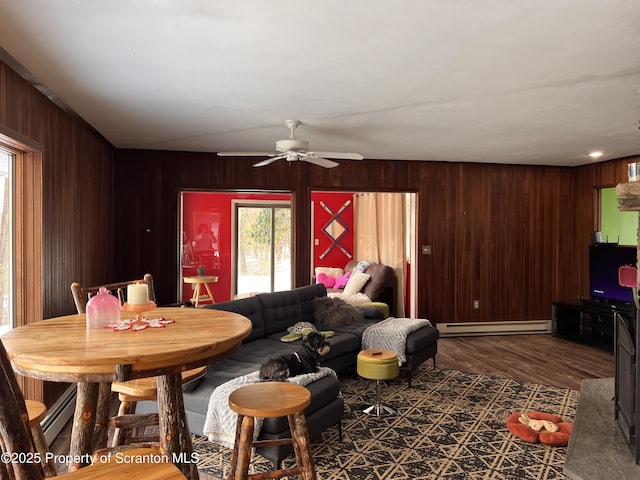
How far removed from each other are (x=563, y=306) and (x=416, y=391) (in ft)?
10.5

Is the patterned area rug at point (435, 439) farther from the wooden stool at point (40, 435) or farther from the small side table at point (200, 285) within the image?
the small side table at point (200, 285)

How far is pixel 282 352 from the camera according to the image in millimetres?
3789

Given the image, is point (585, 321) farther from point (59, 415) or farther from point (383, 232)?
point (59, 415)

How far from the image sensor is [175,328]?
1634 mm

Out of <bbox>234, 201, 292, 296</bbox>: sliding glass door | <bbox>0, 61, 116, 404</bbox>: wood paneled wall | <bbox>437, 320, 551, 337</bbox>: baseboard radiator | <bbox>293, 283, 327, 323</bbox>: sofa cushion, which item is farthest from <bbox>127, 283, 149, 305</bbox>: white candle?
<bbox>234, 201, 292, 296</bbox>: sliding glass door

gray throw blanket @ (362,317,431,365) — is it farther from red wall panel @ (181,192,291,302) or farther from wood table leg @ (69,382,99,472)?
red wall panel @ (181,192,291,302)

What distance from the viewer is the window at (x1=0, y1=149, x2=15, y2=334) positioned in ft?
9.62

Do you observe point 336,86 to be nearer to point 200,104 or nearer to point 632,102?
point 200,104

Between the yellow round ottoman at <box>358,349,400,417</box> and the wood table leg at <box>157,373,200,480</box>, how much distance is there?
1895 mm

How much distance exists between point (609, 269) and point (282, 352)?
4447mm

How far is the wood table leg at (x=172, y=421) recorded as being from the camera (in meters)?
1.74

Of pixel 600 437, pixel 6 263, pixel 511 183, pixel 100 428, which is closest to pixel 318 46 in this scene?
pixel 100 428

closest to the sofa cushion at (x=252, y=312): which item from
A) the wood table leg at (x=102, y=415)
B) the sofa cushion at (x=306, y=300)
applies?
the sofa cushion at (x=306, y=300)

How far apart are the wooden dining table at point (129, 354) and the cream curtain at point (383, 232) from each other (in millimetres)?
5579
